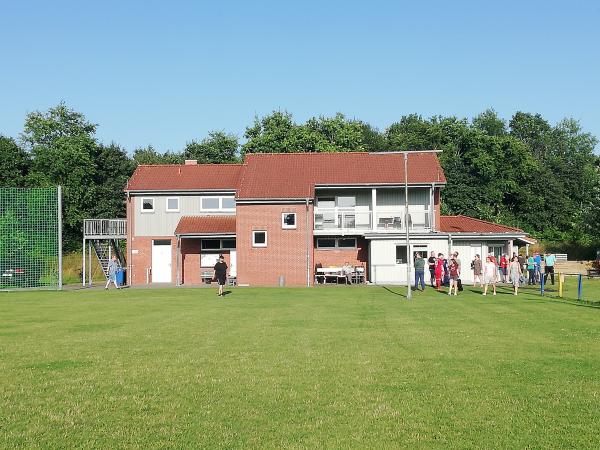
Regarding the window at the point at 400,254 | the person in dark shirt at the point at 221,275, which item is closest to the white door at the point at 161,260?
the window at the point at 400,254

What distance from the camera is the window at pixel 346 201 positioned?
44688 millimetres

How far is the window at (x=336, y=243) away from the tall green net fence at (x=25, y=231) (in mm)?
14365

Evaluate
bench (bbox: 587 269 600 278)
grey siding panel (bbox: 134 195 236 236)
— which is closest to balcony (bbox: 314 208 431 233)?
grey siding panel (bbox: 134 195 236 236)

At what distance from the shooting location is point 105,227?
4503 cm

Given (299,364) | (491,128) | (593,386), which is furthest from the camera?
(491,128)

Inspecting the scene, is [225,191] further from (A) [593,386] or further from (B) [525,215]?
(B) [525,215]

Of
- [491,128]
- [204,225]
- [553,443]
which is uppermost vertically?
[491,128]

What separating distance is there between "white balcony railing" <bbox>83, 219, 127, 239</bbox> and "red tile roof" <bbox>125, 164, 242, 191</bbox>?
2212 millimetres

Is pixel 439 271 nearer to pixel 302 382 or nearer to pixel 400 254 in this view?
pixel 400 254

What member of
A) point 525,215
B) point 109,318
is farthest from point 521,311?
point 525,215

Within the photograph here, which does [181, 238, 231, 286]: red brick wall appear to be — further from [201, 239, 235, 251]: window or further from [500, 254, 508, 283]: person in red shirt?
[500, 254, 508, 283]: person in red shirt

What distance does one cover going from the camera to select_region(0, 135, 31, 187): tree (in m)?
65.6

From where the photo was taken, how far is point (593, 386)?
9.62m

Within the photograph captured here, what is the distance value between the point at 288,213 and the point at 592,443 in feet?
117
